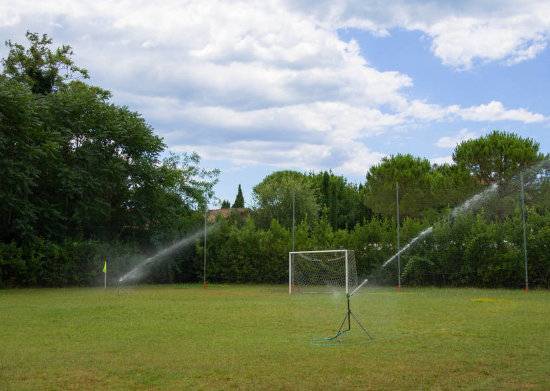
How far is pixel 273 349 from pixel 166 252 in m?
19.5

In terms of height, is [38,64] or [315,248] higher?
[38,64]

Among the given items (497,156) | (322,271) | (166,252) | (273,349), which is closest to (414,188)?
(497,156)

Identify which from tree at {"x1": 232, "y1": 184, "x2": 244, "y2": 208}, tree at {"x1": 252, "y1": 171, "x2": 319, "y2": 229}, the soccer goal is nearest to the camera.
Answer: the soccer goal

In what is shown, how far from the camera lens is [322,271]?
2166 cm

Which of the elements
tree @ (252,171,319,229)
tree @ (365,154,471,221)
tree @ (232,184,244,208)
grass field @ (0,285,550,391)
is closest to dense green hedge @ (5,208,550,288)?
tree @ (365,154,471,221)

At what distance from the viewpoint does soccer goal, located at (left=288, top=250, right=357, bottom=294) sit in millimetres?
20900

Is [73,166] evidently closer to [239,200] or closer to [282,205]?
[282,205]

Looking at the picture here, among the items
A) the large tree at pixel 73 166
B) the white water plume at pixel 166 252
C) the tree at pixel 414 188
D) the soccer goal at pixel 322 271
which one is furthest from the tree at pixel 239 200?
the soccer goal at pixel 322 271

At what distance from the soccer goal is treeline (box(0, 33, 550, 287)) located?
53.9 inches

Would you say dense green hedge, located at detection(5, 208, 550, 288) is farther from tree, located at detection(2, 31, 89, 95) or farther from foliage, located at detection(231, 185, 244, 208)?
foliage, located at detection(231, 185, 244, 208)

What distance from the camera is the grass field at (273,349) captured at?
5.61m

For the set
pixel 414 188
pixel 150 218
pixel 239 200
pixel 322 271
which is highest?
pixel 239 200

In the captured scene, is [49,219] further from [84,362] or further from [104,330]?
[84,362]

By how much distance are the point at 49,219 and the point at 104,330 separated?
A: 15564 millimetres
